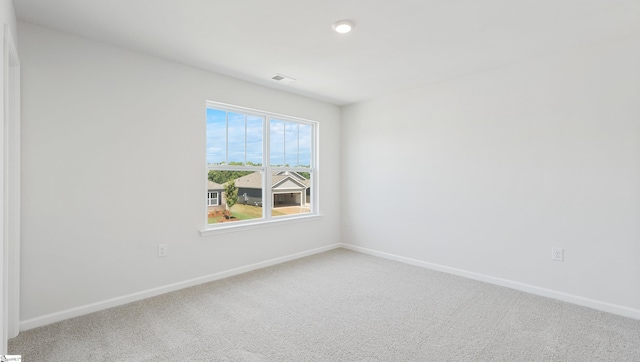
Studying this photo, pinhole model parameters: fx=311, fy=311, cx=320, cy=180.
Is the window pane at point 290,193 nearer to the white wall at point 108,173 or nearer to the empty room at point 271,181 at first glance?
the empty room at point 271,181

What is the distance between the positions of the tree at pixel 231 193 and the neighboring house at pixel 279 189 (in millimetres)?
57

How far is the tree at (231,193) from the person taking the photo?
12.3 feet

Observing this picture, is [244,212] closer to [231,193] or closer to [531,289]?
[231,193]

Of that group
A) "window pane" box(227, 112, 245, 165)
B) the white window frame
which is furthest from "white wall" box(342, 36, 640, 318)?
"window pane" box(227, 112, 245, 165)

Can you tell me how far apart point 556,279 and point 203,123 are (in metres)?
3.89

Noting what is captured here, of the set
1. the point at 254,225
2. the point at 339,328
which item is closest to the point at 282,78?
the point at 254,225

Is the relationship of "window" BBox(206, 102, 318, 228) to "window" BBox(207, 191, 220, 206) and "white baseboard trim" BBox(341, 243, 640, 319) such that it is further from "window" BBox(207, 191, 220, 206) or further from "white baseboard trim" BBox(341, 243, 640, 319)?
"white baseboard trim" BBox(341, 243, 640, 319)

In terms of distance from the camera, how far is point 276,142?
4.27 meters

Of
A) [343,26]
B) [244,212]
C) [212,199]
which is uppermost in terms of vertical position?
[343,26]

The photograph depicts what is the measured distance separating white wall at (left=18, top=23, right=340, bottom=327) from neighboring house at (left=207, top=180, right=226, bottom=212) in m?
0.20

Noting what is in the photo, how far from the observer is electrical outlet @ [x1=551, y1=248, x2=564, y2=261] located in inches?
116

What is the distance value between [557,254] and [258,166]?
3364mm

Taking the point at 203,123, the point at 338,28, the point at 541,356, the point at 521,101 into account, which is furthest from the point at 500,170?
the point at 203,123

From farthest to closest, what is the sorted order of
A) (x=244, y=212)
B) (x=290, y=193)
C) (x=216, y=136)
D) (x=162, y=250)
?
(x=290, y=193) → (x=244, y=212) → (x=216, y=136) → (x=162, y=250)
